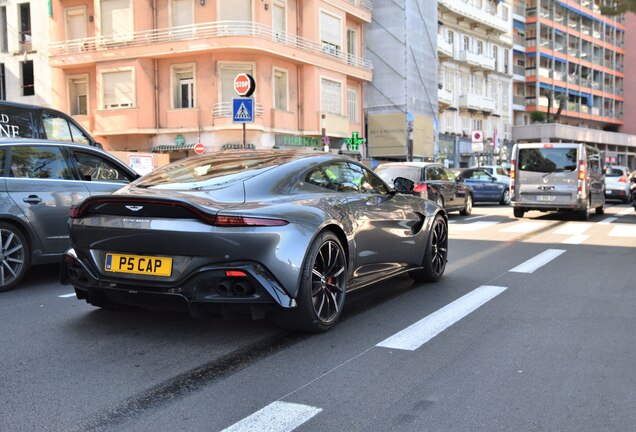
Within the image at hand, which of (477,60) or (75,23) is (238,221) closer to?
(75,23)

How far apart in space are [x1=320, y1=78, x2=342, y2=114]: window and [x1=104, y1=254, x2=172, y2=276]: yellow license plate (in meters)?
27.5

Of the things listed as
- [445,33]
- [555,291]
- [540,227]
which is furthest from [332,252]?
[445,33]

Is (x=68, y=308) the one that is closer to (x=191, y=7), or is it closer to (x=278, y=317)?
(x=278, y=317)

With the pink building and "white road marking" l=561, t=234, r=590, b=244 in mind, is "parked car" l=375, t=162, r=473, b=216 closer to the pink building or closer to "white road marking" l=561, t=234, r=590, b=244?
"white road marking" l=561, t=234, r=590, b=244

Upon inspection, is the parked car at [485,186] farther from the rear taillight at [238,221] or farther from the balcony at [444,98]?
the rear taillight at [238,221]

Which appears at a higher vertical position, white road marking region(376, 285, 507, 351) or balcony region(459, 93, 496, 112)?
balcony region(459, 93, 496, 112)

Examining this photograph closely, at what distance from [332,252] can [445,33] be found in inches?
1704

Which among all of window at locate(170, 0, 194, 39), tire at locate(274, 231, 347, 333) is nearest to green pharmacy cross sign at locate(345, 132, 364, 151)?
window at locate(170, 0, 194, 39)

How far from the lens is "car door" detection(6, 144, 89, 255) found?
22.1 ft

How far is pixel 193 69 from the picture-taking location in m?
28.9

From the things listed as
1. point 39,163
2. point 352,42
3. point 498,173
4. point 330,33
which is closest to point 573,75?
point 352,42

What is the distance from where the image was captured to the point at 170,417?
3.23m

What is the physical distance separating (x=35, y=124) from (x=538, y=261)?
313 inches

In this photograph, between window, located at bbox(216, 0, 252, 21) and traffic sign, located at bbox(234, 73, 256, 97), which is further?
window, located at bbox(216, 0, 252, 21)
